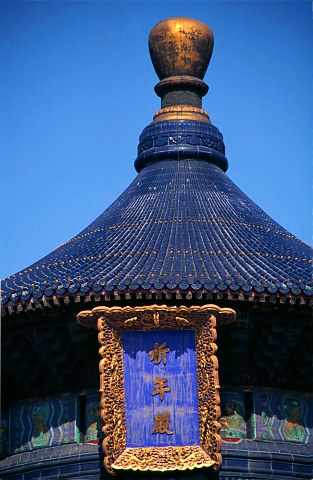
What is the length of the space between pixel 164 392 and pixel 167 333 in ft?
3.90

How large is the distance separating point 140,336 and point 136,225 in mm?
4688

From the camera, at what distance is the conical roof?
27.1m

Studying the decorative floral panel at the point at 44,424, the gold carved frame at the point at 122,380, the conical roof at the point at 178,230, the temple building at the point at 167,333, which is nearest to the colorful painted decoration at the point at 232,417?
the temple building at the point at 167,333

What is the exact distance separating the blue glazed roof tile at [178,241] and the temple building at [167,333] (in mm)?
54

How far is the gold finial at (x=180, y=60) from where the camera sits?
35.6 m

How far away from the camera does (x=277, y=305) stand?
88.7 feet

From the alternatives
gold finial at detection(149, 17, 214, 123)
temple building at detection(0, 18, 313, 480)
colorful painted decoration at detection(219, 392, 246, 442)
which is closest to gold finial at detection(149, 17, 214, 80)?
gold finial at detection(149, 17, 214, 123)

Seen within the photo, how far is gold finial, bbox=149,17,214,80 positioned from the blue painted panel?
10.9m

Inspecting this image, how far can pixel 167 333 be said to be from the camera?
88.5ft

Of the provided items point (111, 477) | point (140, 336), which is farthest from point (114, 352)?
point (111, 477)

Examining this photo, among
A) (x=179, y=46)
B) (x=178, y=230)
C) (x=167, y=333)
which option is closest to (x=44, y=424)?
(x=167, y=333)

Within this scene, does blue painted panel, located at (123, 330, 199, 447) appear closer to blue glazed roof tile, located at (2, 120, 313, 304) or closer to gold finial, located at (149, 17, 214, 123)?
blue glazed roof tile, located at (2, 120, 313, 304)

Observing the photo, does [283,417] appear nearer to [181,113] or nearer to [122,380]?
[122,380]

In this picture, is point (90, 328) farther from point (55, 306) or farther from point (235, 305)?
point (235, 305)
